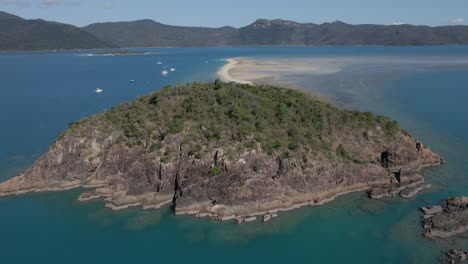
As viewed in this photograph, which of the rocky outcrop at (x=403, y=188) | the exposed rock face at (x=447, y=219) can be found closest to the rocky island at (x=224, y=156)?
the rocky outcrop at (x=403, y=188)

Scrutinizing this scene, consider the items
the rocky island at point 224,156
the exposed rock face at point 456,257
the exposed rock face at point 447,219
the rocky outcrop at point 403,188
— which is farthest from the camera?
the rocky outcrop at point 403,188

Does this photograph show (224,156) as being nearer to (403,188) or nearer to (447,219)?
(403,188)

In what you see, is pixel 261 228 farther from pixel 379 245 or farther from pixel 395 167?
pixel 395 167

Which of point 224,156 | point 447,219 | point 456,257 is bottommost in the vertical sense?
point 456,257

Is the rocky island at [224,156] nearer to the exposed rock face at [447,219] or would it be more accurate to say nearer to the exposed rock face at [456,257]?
the exposed rock face at [447,219]

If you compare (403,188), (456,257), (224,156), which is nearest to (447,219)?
(456,257)

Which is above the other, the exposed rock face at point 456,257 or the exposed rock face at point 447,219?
the exposed rock face at point 447,219

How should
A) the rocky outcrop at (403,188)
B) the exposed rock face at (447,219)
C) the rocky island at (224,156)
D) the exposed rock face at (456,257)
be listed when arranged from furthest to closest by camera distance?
the rocky outcrop at (403,188) < the rocky island at (224,156) < the exposed rock face at (447,219) < the exposed rock face at (456,257)
